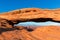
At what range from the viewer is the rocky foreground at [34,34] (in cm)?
703

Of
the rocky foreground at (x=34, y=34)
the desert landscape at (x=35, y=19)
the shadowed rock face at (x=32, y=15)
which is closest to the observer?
the rocky foreground at (x=34, y=34)

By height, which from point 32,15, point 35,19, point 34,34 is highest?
point 32,15

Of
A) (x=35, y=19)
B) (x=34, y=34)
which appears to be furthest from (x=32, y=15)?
(x=34, y=34)

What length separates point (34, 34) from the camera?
8062 millimetres

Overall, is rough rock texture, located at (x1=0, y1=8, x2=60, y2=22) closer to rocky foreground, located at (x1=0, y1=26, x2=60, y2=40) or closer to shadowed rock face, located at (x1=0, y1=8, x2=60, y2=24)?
shadowed rock face, located at (x1=0, y1=8, x2=60, y2=24)

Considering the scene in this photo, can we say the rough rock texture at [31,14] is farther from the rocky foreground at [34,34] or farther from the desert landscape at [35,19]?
the rocky foreground at [34,34]

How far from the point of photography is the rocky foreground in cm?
703

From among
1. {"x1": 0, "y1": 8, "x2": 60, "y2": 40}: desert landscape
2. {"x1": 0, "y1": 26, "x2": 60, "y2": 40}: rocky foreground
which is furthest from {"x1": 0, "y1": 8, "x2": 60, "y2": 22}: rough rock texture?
{"x1": 0, "y1": 26, "x2": 60, "y2": 40}: rocky foreground

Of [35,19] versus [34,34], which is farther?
[35,19]

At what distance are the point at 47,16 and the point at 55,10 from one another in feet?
2.11

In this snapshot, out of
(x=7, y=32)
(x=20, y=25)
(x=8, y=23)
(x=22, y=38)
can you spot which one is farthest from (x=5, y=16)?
(x=22, y=38)

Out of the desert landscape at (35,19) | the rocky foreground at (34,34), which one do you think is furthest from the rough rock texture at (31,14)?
the rocky foreground at (34,34)

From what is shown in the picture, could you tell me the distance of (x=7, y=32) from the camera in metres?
7.34

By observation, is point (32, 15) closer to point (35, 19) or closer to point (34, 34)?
point (35, 19)
